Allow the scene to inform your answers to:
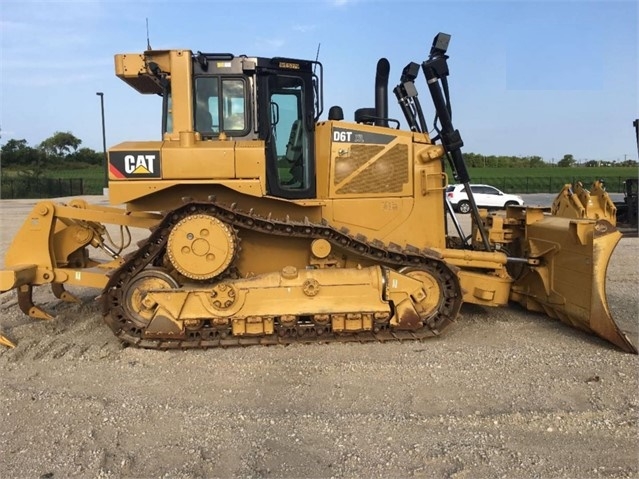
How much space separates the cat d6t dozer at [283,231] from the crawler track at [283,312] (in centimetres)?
2

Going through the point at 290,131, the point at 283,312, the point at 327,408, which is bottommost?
the point at 327,408

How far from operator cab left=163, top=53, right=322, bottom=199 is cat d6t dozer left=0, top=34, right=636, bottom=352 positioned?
0.05 ft

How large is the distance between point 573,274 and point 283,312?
3.33 metres

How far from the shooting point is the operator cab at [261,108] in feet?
20.4

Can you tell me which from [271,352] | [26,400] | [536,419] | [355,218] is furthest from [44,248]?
[536,419]

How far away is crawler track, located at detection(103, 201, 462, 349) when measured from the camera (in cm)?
583

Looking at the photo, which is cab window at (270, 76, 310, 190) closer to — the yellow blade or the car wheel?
the yellow blade

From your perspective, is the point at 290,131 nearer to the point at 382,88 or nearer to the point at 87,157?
the point at 382,88

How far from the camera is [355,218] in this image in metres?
6.62

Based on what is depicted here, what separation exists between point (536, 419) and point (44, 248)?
570 cm

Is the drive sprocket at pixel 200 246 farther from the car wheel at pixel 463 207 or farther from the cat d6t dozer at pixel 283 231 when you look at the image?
the car wheel at pixel 463 207

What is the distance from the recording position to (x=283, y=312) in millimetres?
5879

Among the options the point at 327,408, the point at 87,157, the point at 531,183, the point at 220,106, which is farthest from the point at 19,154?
the point at 327,408

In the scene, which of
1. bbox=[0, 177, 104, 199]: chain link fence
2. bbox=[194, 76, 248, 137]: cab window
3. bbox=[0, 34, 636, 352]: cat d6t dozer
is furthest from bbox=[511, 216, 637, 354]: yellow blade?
bbox=[0, 177, 104, 199]: chain link fence
